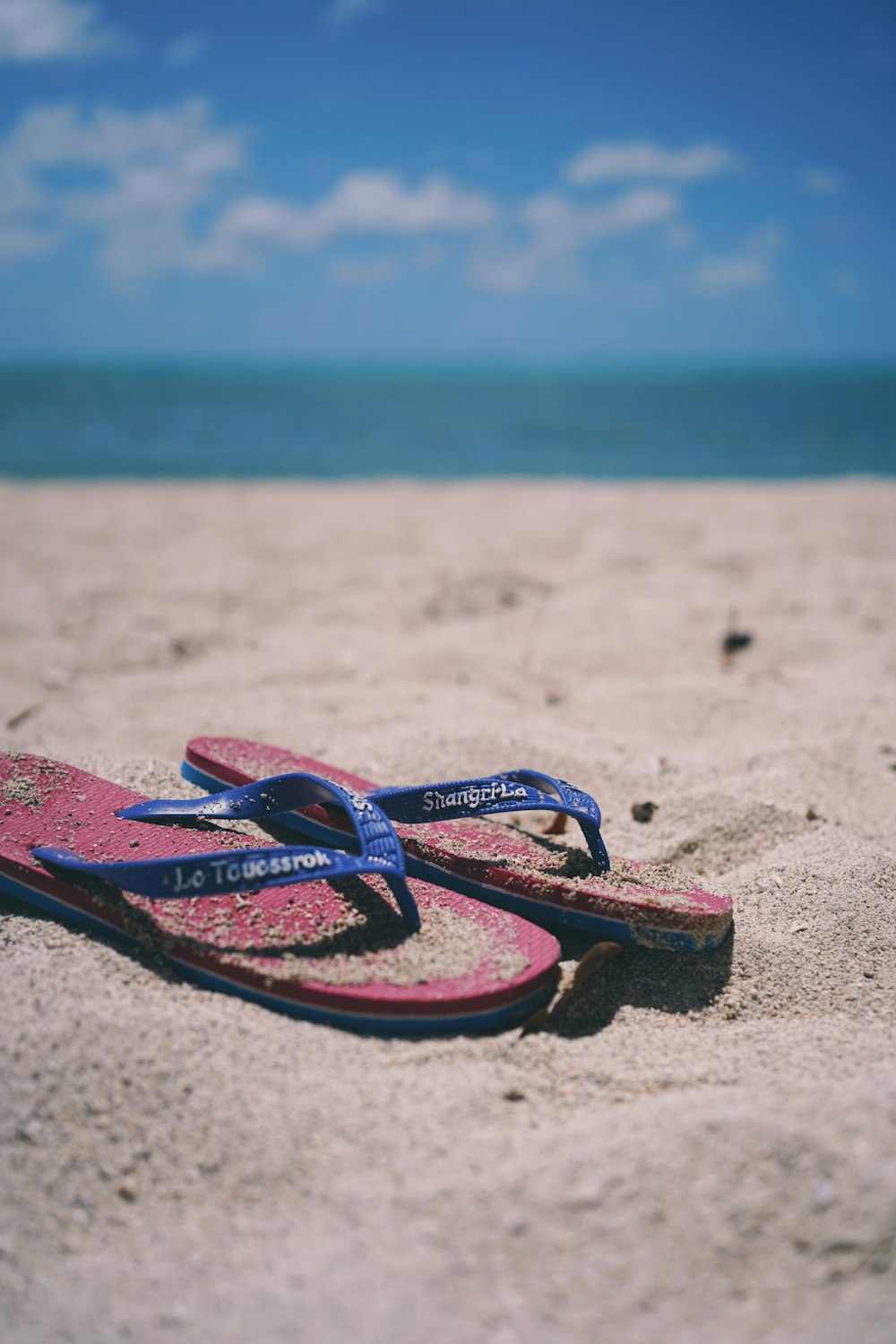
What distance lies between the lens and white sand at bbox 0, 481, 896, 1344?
3.56 feet

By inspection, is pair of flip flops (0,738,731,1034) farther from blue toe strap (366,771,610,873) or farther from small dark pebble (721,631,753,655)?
small dark pebble (721,631,753,655)

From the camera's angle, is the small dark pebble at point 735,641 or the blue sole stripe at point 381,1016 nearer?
the blue sole stripe at point 381,1016

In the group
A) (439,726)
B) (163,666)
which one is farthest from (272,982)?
(163,666)

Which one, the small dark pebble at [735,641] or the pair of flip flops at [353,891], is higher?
the small dark pebble at [735,641]

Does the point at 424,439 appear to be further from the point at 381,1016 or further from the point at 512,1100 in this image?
the point at 512,1100

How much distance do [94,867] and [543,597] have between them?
124 inches

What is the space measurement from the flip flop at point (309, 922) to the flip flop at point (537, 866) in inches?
3.4

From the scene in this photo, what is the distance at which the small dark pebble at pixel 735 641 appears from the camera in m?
3.73

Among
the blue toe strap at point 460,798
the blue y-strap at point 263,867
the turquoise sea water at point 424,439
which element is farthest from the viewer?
the turquoise sea water at point 424,439

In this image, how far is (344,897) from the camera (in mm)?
1756

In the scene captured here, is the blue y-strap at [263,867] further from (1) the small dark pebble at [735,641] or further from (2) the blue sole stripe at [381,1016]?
(1) the small dark pebble at [735,641]

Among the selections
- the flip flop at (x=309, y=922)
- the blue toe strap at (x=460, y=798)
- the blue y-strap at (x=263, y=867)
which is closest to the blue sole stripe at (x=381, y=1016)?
the flip flop at (x=309, y=922)

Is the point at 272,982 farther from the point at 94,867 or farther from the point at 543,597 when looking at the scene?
the point at 543,597

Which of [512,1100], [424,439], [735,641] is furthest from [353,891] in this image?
[424,439]
